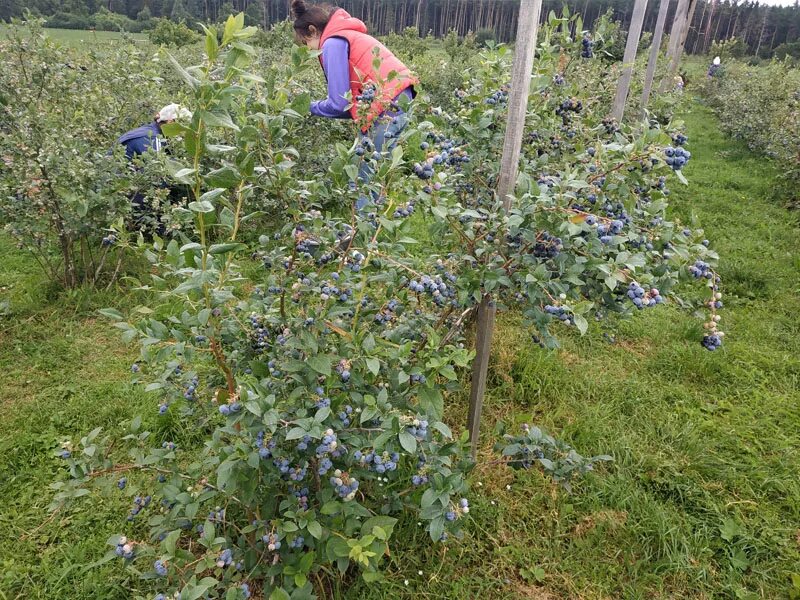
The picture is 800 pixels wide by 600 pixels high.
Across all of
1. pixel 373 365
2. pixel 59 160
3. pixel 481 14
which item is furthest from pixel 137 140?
pixel 481 14

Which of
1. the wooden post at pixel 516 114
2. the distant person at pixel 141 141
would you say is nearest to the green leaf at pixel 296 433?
the wooden post at pixel 516 114

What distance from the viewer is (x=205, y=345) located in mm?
1739

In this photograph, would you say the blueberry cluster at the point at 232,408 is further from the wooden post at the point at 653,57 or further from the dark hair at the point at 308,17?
the wooden post at the point at 653,57

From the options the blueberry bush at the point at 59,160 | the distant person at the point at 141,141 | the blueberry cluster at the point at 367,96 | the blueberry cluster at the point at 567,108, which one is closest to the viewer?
the blueberry cluster at the point at 367,96

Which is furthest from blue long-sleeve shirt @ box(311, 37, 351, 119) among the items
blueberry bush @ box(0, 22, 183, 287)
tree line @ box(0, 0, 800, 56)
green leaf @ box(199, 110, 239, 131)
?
tree line @ box(0, 0, 800, 56)

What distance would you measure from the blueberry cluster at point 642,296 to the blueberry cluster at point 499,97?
0.93 m

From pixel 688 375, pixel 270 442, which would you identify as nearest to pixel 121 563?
pixel 270 442

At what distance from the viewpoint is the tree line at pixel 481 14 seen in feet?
118

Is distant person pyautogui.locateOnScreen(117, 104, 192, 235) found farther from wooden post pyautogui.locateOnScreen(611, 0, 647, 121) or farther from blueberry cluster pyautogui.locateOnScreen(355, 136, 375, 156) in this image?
wooden post pyautogui.locateOnScreen(611, 0, 647, 121)

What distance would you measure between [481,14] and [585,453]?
52.1 m

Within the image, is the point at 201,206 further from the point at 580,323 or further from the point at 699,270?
the point at 699,270

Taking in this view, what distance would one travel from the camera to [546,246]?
1.56 meters

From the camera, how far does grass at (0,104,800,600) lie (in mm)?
2012

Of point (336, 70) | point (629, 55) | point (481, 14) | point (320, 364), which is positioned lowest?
point (320, 364)
